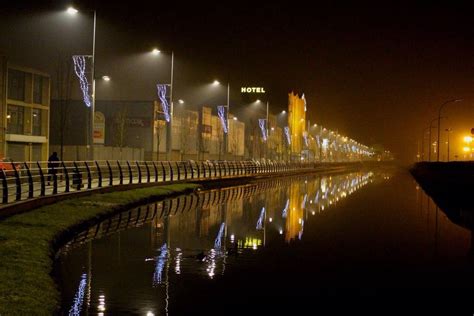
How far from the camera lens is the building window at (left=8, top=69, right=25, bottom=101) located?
6731cm

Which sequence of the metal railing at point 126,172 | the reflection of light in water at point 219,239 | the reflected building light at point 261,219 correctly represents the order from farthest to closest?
1. the metal railing at point 126,172
2. the reflected building light at point 261,219
3. the reflection of light in water at point 219,239

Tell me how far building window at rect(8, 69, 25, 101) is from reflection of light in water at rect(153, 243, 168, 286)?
179 feet

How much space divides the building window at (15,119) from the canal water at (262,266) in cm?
4373

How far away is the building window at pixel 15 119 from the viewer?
2586 inches

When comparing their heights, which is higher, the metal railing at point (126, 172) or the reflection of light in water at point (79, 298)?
the metal railing at point (126, 172)

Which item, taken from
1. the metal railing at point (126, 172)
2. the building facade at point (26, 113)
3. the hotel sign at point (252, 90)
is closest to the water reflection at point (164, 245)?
the metal railing at point (126, 172)

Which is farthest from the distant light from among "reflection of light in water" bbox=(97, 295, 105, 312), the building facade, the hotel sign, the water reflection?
the hotel sign

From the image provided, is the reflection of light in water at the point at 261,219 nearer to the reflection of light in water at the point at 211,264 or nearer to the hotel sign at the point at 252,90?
the reflection of light in water at the point at 211,264

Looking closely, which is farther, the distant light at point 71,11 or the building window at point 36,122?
the building window at point 36,122

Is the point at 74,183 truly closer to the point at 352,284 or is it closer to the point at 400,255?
the point at 400,255

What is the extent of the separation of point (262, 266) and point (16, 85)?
58678 mm

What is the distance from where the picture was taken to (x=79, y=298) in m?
10.4

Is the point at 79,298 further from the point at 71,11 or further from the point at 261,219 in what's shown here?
the point at 71,11

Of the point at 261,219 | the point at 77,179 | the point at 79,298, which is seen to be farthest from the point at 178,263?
the point at 77,179
